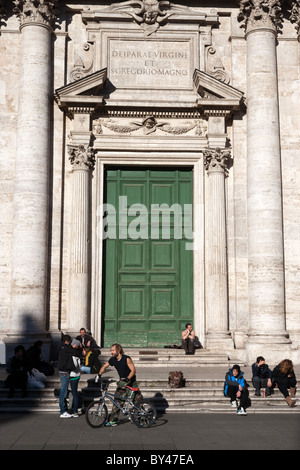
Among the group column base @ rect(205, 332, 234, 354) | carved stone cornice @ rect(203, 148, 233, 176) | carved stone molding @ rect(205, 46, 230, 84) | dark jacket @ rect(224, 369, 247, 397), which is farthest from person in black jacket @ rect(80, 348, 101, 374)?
carved stone molding @ rect(205, 46, 230, 84)

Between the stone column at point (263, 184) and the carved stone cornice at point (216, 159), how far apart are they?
2.22 feet

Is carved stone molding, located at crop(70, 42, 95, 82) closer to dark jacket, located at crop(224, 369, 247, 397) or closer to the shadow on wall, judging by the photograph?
the shadow on wall

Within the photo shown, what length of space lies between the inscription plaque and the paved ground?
34.0 ft

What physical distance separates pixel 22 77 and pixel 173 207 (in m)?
5.87

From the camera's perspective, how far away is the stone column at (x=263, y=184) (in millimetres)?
15258

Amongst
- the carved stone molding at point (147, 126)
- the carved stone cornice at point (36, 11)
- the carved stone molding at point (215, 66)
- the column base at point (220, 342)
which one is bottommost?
the column base at point (220, 342)

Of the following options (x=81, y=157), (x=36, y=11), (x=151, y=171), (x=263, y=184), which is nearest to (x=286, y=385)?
(x=263, y=184)

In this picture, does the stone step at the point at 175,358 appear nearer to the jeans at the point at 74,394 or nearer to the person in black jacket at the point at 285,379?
the person in black jacket at the point at 285,379

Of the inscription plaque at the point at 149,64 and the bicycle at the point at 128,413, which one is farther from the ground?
the inscription plaque at the point at 149,64

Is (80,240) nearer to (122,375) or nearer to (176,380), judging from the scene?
(176,380)

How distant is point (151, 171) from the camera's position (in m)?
17.1

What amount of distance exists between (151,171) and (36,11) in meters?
5.81

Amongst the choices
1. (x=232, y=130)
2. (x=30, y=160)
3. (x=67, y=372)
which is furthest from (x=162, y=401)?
(x=232, y=130)

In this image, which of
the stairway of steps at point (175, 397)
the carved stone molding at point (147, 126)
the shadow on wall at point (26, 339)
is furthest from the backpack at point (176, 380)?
the carved stone molding at point (147, 126)
